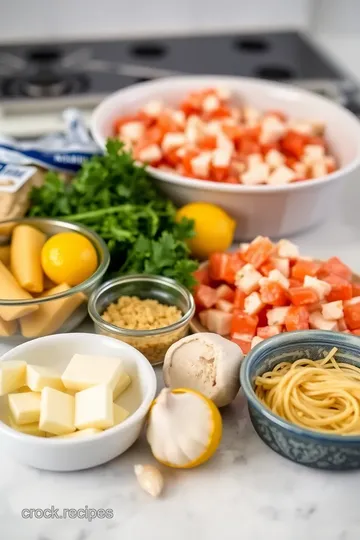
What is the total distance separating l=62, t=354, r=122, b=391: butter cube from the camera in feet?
3.26

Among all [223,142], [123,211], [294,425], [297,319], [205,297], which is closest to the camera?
[294,425]

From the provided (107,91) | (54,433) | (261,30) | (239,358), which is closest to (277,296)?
(239,358)

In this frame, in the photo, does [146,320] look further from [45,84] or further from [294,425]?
[45,84]

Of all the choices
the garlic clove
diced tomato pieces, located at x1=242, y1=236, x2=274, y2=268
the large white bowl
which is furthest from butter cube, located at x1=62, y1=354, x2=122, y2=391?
the large white bowl

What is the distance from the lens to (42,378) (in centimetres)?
99

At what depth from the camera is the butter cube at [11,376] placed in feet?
3.23

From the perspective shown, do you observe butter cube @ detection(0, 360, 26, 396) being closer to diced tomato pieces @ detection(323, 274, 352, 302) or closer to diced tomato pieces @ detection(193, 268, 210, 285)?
diced tomato pieces @ detection(193, 268, 210, 285)

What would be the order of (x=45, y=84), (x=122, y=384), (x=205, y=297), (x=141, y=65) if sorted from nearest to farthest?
(x=122, y=384), (x=205, y=297), (x=45, y=84), (x=141, y=65)

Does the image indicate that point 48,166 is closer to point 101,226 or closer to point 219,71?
point 101,226

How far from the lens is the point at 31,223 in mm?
1312

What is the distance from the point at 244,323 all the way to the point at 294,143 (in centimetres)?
58

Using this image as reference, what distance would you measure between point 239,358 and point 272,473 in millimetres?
164

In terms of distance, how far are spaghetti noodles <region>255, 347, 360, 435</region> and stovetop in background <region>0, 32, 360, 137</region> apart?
126 centimetres

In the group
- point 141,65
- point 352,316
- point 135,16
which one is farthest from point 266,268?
point 135,16
